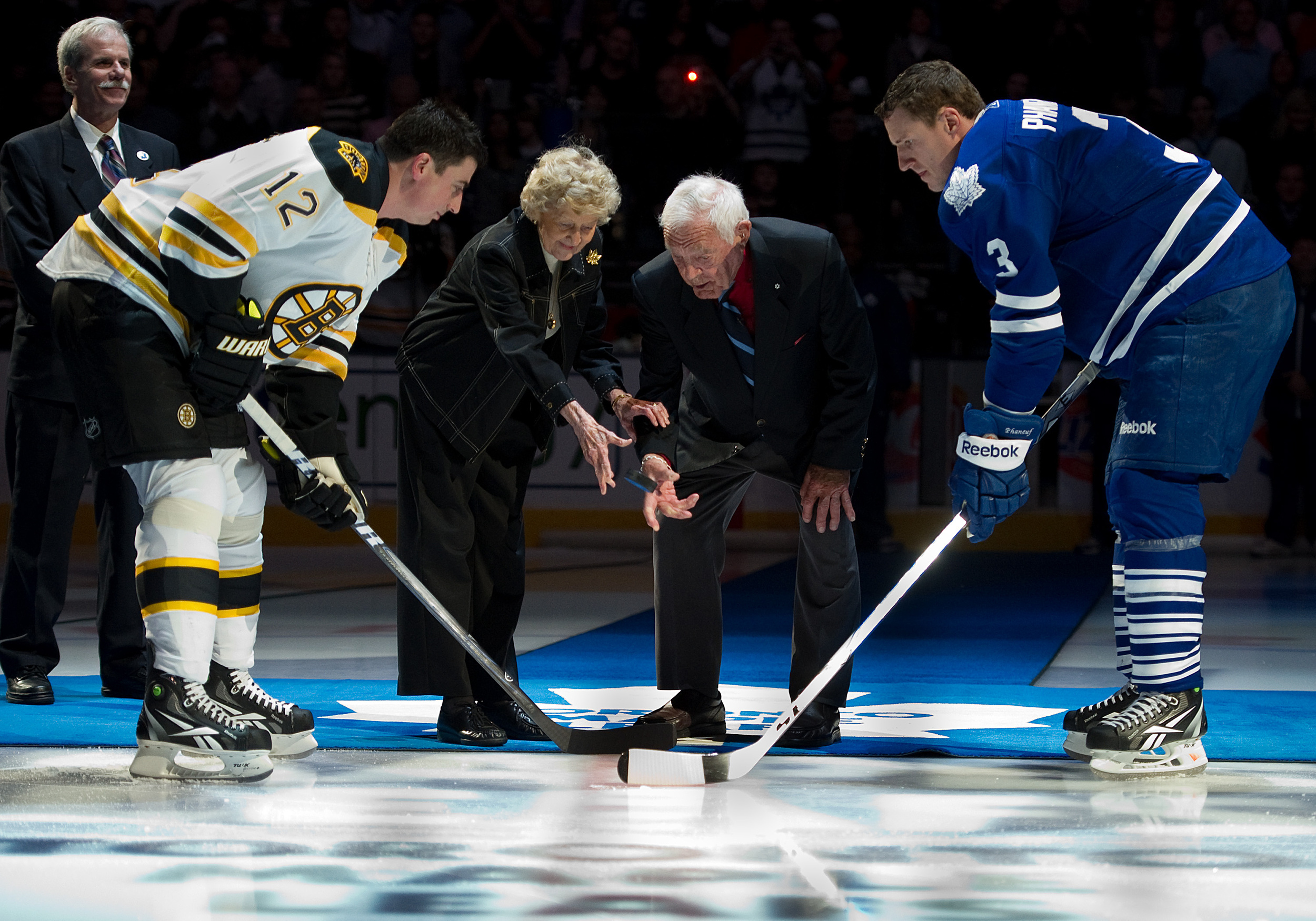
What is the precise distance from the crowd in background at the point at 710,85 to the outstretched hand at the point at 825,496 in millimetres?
Answer: 5868

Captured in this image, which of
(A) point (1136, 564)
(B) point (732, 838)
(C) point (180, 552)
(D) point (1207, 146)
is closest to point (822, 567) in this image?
(A) point (1136, 564)

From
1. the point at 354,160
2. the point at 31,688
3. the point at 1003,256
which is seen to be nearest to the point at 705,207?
the point at 1003,256

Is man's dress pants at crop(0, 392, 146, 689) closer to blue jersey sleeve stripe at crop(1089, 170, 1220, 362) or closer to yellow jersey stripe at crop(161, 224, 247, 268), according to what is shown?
→ yellow jersey stripe at crop(161, 224, 247, 268)

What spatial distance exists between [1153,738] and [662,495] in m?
1.21

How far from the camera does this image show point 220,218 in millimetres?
3176

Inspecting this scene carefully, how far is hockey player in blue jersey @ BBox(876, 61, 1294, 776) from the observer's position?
11.0 feet

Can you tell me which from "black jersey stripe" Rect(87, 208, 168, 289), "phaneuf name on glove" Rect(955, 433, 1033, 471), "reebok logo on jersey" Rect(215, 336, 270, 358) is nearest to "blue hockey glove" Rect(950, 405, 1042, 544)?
"phaneuf name on glove" Rect(955, 433, 1033, 471)

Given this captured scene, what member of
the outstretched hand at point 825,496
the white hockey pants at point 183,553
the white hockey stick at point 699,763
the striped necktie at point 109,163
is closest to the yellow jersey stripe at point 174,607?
the white hockey pants at point 183,553

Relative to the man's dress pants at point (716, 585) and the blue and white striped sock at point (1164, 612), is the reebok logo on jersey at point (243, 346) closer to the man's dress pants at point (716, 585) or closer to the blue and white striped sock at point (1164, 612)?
the man's dress pants at point (716, 585)

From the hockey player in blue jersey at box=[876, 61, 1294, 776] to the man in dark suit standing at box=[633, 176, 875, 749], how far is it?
0.37 m

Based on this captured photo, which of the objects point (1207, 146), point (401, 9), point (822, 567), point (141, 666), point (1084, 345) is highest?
point (401, 9)

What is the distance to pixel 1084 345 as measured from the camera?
11.9 ft

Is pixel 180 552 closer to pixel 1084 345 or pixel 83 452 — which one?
pixel 83 452

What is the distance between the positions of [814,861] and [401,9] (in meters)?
9.55
